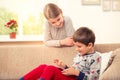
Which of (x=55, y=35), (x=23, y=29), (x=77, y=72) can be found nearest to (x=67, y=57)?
(x=55, y=35)

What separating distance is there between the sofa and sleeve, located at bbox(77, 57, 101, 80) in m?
0.75

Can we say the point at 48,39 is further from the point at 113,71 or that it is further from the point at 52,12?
the point at 113,71

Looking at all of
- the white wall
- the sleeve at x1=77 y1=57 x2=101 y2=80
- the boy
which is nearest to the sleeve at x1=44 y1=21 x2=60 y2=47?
the boy

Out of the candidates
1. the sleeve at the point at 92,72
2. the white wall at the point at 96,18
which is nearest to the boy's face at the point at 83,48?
the sleeve at the point at 92,72

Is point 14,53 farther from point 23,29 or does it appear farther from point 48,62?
point 23,29

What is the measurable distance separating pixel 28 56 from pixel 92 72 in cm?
107

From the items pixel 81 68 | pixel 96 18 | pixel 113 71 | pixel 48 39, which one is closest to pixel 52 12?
pixel 48 39

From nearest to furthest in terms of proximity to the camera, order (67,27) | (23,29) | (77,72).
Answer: (77,72)
(67,27)
(23,29)

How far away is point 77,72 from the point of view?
2.26 metres

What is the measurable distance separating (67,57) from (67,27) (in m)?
0.36

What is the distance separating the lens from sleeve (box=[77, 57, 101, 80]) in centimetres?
228

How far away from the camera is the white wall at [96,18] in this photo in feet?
13.9

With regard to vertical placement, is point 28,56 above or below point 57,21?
below

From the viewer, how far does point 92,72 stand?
228cm
